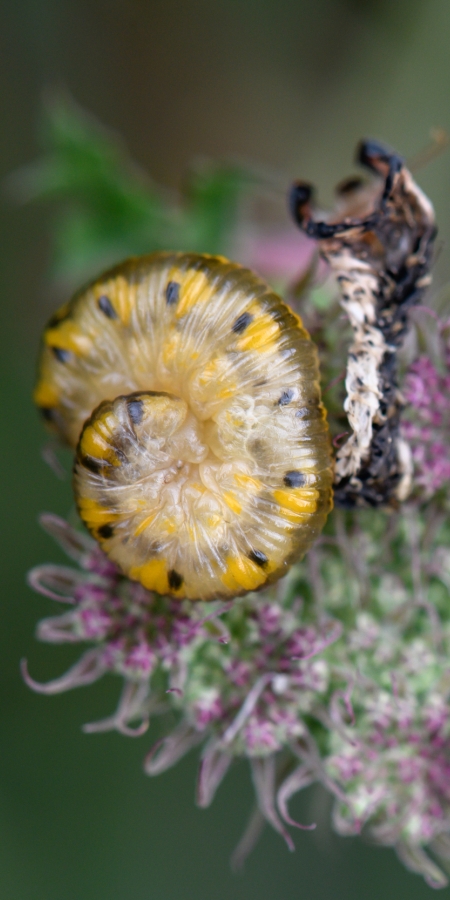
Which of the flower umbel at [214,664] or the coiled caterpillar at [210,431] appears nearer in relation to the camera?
the coiled caterpillar at [210,431]

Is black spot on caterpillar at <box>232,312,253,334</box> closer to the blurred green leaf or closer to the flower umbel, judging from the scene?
the flower umbel

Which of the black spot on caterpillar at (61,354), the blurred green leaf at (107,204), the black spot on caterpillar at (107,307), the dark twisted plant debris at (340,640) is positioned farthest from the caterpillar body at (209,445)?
the blurred green leaf at (107,204)

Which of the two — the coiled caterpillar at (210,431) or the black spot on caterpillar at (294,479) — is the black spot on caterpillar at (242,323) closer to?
the coiled caterpillar at (210,431)

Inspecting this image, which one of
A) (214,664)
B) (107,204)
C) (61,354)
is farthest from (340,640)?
(107,204)

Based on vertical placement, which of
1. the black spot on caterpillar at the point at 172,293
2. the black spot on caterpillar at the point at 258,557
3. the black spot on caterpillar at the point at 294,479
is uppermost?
the black spot on caterpillar at the point at 172,293

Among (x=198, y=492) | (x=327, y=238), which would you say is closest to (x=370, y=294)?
(x=327, y=238)

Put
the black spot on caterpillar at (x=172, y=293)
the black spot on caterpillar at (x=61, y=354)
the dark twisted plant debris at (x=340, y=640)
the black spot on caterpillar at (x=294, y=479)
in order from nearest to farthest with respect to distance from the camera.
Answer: the black spot on caterpillar at (x=294, y=479)
the black spot on caterpillar at (x=172, y=293)
the black spot on caterpillar at (x=61, y=354)
the dark twisted plant debris at (x=340, y=640)

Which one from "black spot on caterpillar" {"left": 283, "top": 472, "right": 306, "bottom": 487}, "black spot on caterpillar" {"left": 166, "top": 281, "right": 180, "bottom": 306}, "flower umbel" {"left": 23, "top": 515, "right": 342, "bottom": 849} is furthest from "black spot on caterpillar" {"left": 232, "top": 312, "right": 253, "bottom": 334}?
"flower umbel" {"left": 23, "top": 515, "right": 342, "bottom": 849}
